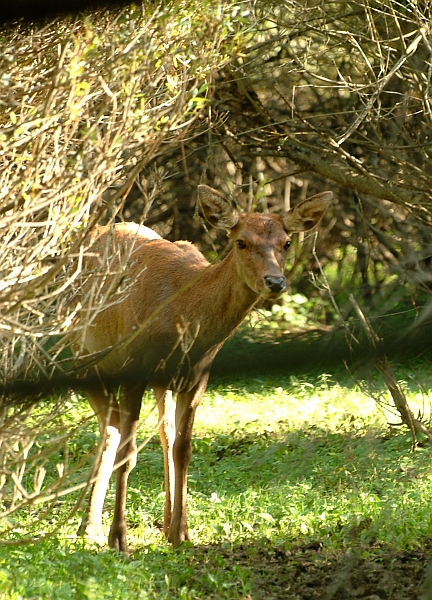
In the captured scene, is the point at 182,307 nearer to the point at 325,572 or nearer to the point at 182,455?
the point at 182,455

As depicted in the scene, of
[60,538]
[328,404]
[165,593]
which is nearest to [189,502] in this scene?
[60,538]

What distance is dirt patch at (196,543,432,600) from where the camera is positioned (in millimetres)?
4660

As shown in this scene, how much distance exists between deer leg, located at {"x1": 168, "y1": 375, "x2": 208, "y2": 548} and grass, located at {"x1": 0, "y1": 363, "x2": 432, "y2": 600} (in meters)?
0.10

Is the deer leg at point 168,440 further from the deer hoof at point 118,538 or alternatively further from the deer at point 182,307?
the deer hoof at point 118,538

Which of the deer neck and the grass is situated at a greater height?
the deer neck

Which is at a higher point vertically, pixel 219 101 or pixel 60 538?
pixel 219 101

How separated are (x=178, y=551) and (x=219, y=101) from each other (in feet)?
11.1

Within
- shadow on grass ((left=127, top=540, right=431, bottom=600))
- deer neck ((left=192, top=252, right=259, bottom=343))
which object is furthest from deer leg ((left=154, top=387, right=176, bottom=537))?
shadow on grass ((left=127, top=540, right=431, bottom=600))

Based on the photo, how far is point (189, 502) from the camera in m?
6.44

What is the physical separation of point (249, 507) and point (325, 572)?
1.12 metres

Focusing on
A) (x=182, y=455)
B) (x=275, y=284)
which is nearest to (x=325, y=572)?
(x=182, y=455)

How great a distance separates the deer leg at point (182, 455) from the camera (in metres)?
5.64

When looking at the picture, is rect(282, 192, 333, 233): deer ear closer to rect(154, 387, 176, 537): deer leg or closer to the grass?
the grass

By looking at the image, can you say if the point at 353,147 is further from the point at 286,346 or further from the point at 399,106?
the point at 286,346
